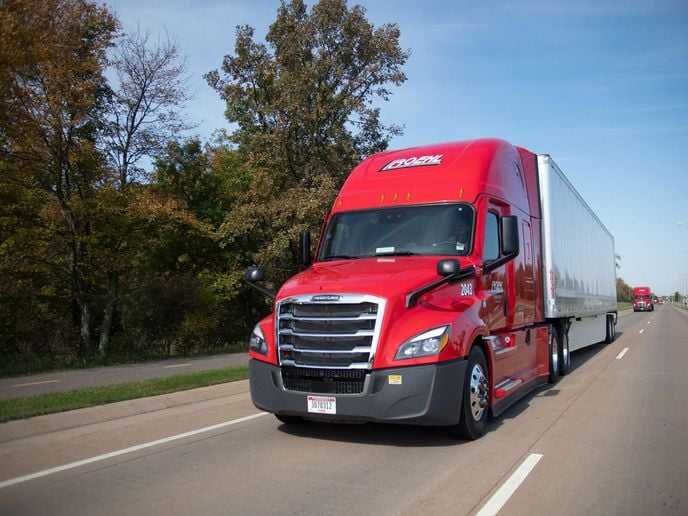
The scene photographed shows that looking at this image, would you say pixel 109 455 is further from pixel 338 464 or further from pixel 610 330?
pixel 610 330

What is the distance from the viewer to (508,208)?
27.4ft

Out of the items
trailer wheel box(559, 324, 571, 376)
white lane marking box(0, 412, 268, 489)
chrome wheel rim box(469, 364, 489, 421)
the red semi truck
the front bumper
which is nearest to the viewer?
white lane marking box(0, 412, 268, 489)

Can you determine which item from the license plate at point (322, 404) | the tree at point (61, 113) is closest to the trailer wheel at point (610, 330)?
the license plate at point (322, 404)

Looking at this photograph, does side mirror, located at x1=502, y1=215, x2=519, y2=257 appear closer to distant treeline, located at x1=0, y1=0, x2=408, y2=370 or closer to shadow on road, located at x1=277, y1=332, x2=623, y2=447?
shadow on road, located at x1=277, y1=332, x2=623, y2=447

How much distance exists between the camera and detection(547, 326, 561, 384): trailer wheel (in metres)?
10.6

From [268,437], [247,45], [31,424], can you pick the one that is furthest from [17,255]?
[268,437]

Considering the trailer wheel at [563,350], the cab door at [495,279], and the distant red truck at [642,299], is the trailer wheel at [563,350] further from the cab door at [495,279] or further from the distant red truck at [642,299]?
the distant red truck at [642,299]

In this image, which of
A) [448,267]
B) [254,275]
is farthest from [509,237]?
[254,275]

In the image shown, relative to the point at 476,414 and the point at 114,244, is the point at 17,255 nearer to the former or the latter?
the point at 114,244

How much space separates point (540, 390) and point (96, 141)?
17.1 m

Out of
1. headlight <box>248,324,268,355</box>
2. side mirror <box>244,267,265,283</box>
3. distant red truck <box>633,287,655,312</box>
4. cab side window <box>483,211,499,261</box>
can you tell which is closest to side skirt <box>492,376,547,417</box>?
cab side window <box>483,211,499,261</box>

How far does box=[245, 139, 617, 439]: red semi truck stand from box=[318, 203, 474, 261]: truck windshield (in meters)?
0.02

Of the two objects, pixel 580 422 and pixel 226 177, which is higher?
pixel 226 177

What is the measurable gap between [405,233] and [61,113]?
48.0 feet
